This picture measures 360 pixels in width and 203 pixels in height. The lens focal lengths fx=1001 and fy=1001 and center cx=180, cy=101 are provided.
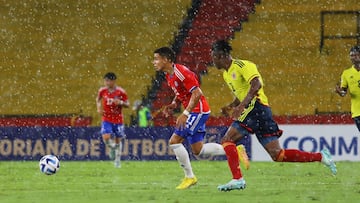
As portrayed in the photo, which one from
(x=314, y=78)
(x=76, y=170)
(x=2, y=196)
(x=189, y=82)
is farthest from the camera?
(x=314, y=78)

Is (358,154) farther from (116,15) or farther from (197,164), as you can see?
(116,15)

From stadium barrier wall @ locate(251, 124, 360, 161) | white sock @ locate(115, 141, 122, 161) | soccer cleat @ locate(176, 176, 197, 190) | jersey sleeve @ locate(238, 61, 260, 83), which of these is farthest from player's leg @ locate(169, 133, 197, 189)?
stadium barrier wall @ locate(251, 124, 360, 161)

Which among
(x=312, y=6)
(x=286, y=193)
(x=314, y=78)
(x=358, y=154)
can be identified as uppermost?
(x=312, y=6)

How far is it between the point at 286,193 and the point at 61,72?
1578 cm

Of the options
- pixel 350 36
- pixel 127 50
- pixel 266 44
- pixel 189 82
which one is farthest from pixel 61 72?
pixel 189 82

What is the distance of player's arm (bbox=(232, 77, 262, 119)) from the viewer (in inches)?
416

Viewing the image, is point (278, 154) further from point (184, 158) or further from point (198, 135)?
point (198, 135)

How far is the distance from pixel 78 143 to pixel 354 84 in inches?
311

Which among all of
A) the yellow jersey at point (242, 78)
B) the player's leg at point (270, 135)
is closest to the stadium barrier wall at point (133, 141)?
the player's leg at point (270, 135)

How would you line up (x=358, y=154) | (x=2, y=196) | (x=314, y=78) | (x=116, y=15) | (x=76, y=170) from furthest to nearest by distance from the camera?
1. (x=116, y=15)
2. (x=314, y=78)
3. (x=358, y=154)
4. (x=76, y=170)
5. (x=2, y=196)

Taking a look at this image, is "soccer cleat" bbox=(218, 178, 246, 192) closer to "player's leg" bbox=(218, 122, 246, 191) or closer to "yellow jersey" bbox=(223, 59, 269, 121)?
"player's leg" bbox=(218, 122, 246, 191)

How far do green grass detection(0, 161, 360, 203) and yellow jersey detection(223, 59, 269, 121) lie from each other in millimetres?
1038

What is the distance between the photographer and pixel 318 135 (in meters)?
20.8

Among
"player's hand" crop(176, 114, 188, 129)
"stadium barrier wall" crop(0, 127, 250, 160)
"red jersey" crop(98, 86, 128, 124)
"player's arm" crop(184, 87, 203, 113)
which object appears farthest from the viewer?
"stadium barrier wall" crop(0, 127, 250, 160)
